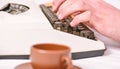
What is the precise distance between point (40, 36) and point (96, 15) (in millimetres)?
267

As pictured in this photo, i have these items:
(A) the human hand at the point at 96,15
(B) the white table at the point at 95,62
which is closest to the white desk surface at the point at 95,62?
(B) the white table at the point at 95,62

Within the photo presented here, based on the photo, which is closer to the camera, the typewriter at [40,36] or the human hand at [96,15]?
the typewriter at [40,36]

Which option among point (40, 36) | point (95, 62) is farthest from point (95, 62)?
point (40, 36)

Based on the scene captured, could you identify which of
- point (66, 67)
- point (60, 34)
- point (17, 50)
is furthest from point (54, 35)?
point (66, 67)

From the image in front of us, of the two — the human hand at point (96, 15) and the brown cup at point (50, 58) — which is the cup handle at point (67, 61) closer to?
the brown cup at point (50, 58)

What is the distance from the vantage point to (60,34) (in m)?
0.88

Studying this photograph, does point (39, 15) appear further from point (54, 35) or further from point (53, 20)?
point (54, 35)

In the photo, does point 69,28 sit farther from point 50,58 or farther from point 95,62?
point 50,58

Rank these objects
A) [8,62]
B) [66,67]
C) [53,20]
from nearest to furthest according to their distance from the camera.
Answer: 1. [66,67]
2. [8,62]
3. [53,20]

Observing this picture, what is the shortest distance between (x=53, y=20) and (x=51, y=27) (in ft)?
0.25

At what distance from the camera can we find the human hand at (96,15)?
3.29ft

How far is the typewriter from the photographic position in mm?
800

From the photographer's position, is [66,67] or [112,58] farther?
[112,58]

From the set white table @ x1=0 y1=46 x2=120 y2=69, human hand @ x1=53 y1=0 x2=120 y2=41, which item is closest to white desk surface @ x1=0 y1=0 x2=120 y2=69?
white table @ x1=0 y1=46 x2=120 y2=69
